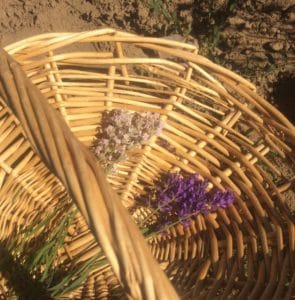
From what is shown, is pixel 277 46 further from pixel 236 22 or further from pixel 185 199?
pixel 185 199

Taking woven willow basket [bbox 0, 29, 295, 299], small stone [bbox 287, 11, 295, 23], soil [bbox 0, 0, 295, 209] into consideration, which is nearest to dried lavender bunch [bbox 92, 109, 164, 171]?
woven willow basket [bbox 0, 29, 295, 299]

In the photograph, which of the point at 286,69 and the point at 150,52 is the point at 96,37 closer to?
the point at 150,52

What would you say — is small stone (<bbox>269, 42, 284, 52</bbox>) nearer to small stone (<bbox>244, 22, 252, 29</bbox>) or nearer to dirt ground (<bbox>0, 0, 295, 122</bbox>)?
dirt ground (<bbox>0, 0, 295, 122</bbox>)

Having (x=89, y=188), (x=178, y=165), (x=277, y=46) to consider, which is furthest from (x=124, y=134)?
(x=277, y=46)

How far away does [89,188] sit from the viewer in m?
0.68

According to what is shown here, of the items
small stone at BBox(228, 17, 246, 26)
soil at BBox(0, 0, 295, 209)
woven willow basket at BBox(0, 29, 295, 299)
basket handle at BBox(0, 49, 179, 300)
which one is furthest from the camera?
small stone at BBox(228, 17, 246, 26)

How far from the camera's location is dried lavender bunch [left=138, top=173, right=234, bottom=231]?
1.13 m

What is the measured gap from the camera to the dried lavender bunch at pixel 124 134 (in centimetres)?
114

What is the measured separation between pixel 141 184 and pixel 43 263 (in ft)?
1.10

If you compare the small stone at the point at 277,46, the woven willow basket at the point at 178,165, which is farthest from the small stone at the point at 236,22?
the woven willow basket at the point at 178,165

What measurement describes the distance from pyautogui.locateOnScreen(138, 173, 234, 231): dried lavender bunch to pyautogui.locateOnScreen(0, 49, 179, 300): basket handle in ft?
1.47

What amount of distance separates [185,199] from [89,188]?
49cm

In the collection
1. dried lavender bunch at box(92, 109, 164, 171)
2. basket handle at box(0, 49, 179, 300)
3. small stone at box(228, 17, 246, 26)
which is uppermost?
small stone at box(228, 17, 246, 26)

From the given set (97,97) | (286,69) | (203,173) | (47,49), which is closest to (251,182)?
(203,173)
